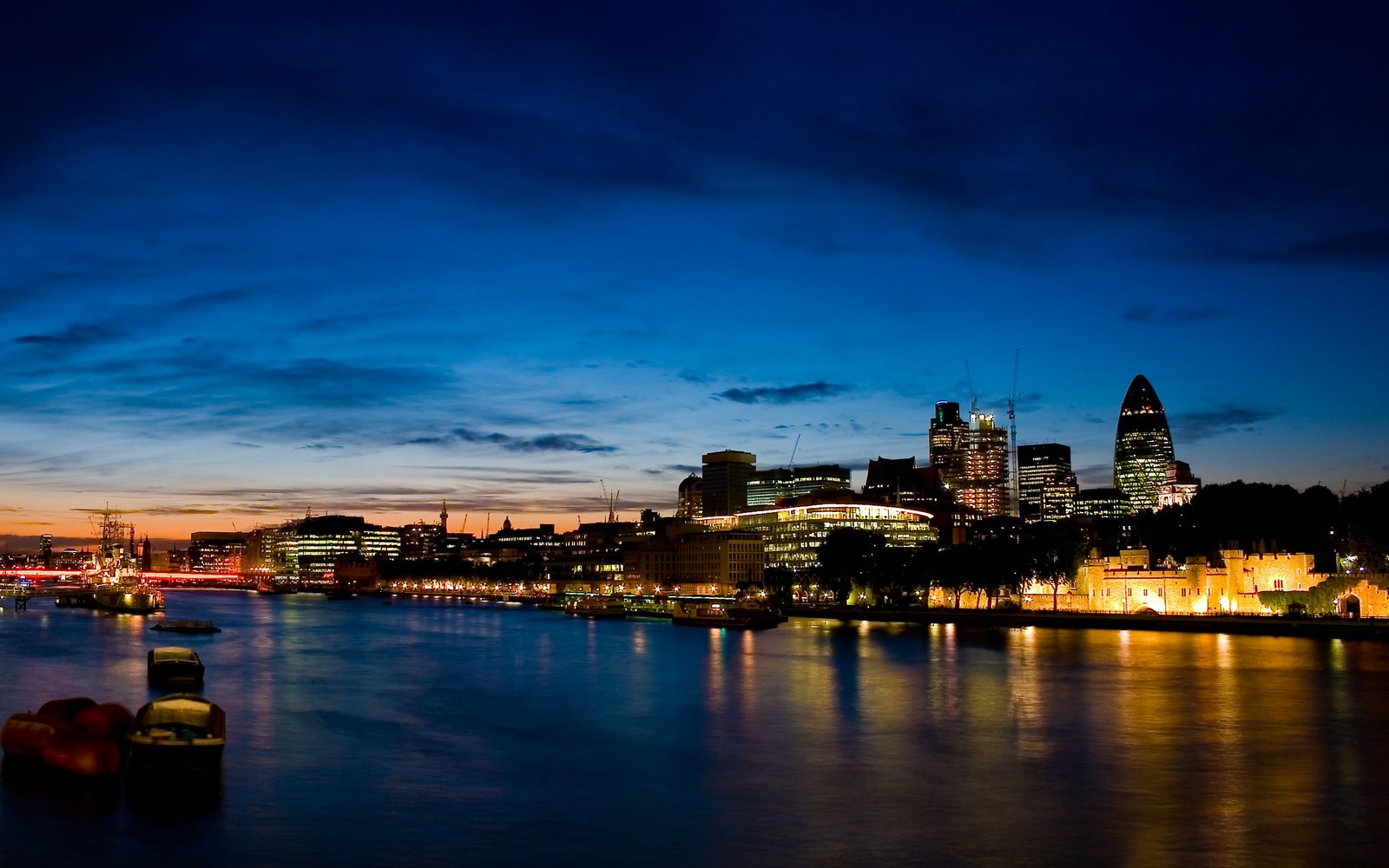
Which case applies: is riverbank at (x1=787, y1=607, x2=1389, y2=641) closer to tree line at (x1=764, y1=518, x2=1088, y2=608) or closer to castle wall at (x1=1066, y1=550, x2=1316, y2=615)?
castle wall at (x1=1066, y1=550, x2=1316, y2=615)

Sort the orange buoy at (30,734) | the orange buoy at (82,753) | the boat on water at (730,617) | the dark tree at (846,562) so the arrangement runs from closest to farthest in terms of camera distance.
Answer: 1. the orange buoy at (82,753)
2. the orange buoy at (30,734)
3. the boat on water at (730,617)
4. the dark tree at (846,562)

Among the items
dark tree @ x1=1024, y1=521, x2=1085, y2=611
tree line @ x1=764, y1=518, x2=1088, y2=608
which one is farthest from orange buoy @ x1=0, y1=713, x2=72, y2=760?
dark tree @ x1=1024, y1=521, x2=1085, y2=611

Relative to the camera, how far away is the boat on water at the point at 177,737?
3391 centimetres

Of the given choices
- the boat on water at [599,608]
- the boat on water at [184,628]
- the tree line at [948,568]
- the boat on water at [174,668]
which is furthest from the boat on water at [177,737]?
the boat on water at [599,608]

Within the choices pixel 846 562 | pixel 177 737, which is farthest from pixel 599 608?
pixel 177 737

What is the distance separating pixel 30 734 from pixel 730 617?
105m

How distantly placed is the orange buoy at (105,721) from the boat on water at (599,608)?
435 ft

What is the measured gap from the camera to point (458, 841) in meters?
29.0

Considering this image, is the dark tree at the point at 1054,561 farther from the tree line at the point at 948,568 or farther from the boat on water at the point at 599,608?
the boat on water at the point at 599,608

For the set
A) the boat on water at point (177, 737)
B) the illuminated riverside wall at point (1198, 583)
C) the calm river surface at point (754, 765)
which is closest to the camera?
the calm river surface at point (754, 765)

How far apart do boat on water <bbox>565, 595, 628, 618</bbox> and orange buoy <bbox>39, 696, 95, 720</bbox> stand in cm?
13083

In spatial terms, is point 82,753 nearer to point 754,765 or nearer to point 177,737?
point 177,737

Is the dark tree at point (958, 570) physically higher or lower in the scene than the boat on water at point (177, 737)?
higher

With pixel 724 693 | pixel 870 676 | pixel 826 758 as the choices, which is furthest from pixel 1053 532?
pixel 826 758
